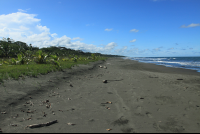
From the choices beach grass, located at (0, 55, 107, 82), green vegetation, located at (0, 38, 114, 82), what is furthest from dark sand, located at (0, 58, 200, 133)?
green vegetation, located at (0, 38, 114, 82)

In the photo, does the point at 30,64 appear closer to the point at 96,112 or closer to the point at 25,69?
the point at 25,69

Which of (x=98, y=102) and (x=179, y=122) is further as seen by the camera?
(x=98, y=102)

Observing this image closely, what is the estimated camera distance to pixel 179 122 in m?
3.62

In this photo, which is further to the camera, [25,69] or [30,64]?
[30,64]

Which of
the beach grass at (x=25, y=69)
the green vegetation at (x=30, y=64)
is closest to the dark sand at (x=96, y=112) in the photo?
the beach grass at (x=25, y=69)

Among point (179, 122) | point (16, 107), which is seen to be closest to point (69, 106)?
point (16, 107)

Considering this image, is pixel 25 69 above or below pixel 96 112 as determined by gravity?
above

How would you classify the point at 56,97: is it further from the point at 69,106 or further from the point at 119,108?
the point at 119,108

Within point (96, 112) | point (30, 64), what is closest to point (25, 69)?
point (30, 64)

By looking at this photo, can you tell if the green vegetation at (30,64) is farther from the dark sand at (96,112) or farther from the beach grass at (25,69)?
the dark sand at (96,112)

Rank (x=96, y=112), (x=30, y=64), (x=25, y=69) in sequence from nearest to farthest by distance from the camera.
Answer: (x=96, y=112) → (x=25, y=69) → (x=30, y=64)

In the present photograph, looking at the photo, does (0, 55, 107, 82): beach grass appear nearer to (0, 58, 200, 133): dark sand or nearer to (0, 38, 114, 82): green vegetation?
(0, 38, 114, 82): green vegetation

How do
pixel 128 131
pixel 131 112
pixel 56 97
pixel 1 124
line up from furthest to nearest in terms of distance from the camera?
1. pixel 56 97
2. pixel 131 112
3. pixel 1 124
4. pixel 128 131

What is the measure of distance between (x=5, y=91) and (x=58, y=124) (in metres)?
3.61
